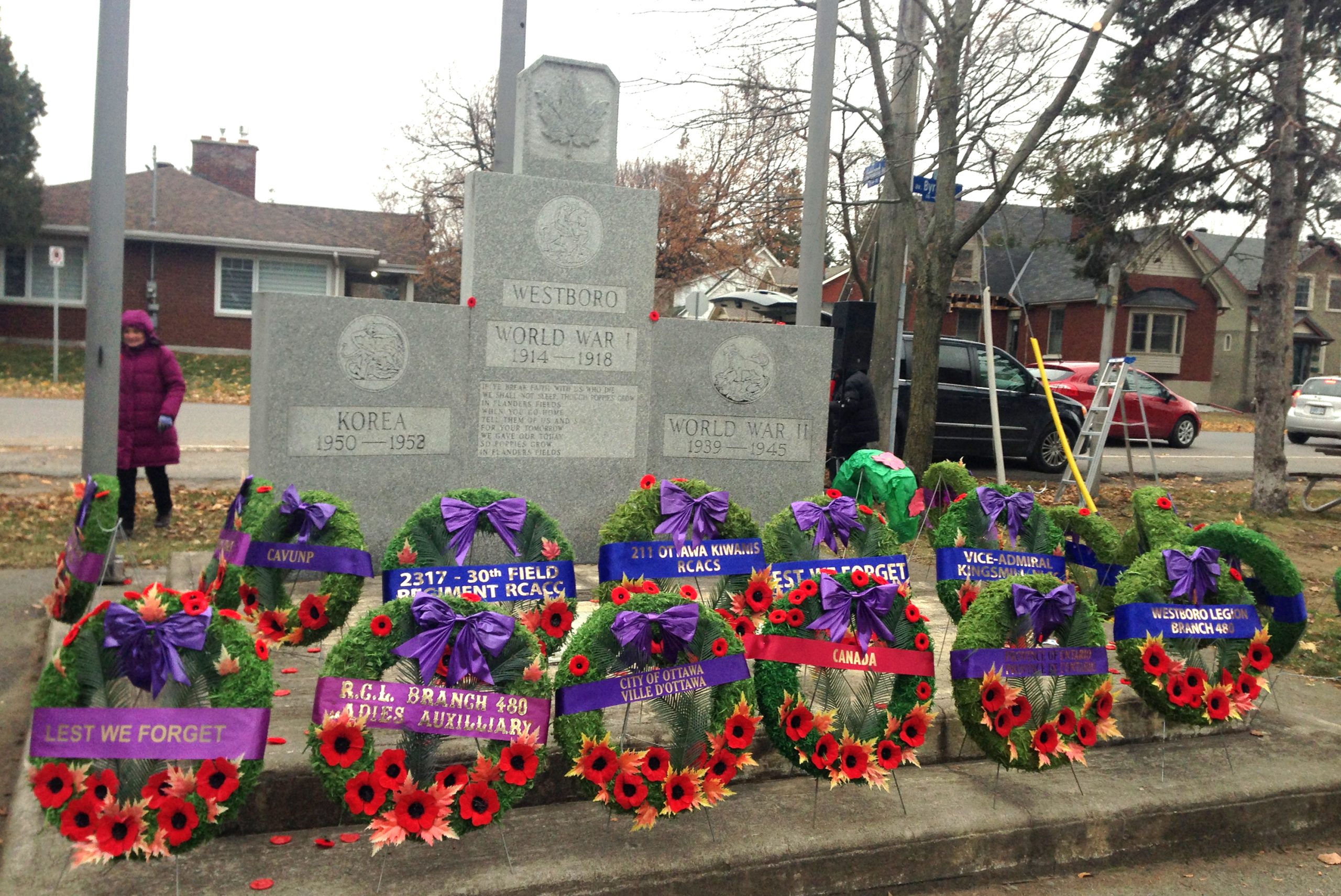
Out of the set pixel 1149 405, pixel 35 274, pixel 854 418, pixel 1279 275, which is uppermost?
pixel 35 274

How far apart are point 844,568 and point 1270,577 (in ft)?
6.39

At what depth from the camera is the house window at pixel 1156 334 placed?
37.8m

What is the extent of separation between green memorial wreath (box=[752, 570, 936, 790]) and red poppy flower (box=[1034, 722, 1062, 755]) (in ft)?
1.16

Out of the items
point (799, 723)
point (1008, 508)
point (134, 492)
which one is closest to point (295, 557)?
point (799, 723)

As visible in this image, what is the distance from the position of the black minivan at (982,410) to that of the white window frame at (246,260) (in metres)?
18.8

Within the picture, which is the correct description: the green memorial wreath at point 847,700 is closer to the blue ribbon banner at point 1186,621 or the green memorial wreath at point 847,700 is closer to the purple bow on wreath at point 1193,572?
the blue ribbon banner at point 1186,621

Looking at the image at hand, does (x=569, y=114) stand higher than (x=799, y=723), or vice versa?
(x=569, y=114)

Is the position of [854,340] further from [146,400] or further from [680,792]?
[680,792]

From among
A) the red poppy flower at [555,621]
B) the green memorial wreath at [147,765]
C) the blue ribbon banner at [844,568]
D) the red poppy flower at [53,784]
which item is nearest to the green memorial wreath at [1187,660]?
the blue ribbon banner at [844,568]

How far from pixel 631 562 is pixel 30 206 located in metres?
27.0

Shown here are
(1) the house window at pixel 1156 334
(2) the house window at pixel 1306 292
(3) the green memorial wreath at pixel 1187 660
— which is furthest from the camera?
(2) the house window at pixel 1306 292

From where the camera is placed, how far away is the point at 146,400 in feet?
25.6

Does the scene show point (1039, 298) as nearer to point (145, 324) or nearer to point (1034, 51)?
point (1034, 51)

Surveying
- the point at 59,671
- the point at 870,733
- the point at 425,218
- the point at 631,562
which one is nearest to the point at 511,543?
the point at 631,562
